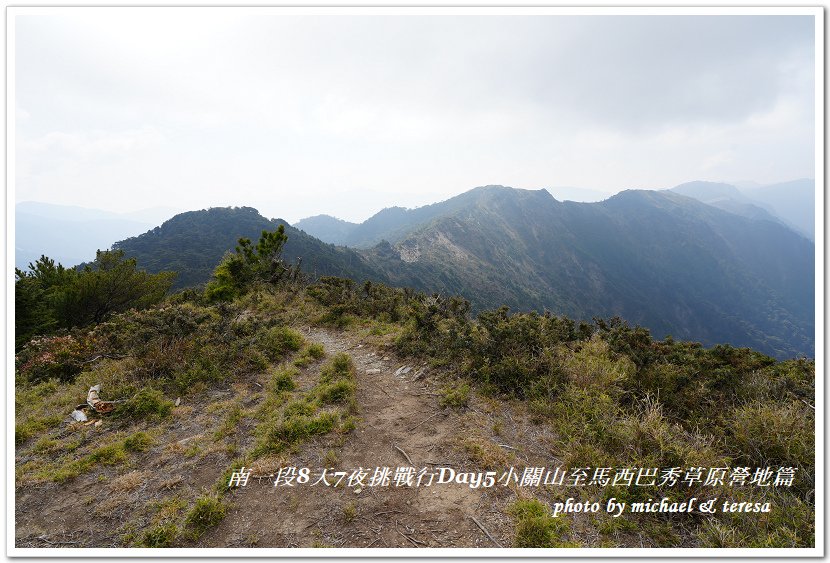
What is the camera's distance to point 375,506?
13.3 feet

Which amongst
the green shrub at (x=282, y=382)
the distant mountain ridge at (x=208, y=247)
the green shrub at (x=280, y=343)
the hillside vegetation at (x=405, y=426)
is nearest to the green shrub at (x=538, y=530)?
the hillside vegetation at (x=405, y=426)

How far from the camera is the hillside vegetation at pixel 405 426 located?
3.81 m

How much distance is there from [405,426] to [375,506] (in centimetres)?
192

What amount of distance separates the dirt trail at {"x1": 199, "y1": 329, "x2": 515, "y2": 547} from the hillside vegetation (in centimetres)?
3

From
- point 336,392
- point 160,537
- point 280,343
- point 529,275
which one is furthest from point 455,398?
point 529,275

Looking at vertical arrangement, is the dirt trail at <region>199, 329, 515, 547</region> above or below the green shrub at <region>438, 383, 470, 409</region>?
below

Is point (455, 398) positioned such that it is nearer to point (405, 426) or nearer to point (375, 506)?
point (405, 426)

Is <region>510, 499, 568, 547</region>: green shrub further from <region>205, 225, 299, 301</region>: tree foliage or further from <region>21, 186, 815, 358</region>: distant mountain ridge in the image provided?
<region>21, 186, 815, 358</region>: distant mountain ridge

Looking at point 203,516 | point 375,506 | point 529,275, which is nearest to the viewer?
point 203,516

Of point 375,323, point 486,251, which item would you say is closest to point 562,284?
point 486,251

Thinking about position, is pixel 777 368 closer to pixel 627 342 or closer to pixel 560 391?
pixel 627 342

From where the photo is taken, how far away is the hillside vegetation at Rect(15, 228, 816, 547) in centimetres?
381

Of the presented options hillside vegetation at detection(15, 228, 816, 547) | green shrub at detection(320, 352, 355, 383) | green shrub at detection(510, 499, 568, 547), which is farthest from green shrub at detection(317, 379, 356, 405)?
green shrub at detection(510, 499, 568, 547)

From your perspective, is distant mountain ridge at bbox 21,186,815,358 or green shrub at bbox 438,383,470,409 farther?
distant mountain ridge at bbox 21,186,815,358
